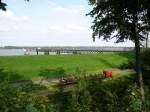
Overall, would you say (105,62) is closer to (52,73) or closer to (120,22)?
(52,73)

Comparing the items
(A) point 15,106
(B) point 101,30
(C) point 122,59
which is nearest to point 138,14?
(B) point 101,30

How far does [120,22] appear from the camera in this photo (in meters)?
19.0

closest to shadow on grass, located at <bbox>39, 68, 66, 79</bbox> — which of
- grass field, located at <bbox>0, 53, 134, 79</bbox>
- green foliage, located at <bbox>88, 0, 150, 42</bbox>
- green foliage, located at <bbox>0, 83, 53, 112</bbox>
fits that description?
grass field, located at <bbox>0, 53, 134, 79</bbox>

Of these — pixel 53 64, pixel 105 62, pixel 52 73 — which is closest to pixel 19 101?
pixel 52 73

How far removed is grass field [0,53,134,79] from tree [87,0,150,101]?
12478mm

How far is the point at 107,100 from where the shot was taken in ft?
54.7

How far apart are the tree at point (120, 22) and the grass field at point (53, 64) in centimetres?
1248

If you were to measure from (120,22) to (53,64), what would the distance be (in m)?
18.7

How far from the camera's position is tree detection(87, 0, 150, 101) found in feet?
62.2

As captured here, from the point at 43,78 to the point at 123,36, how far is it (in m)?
12.7

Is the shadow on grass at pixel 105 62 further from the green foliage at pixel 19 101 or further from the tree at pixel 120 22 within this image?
the green foliage at pixel 19 101

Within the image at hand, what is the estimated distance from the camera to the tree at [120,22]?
62.2ft

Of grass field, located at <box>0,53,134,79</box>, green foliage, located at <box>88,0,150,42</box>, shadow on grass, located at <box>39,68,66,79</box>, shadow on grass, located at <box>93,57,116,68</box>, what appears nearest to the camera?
green foliage, located at <box>88,0,150,42</box>

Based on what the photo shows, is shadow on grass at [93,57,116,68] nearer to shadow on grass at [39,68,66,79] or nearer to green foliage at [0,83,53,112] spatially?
shadow on grass at [39,68,66,79]
